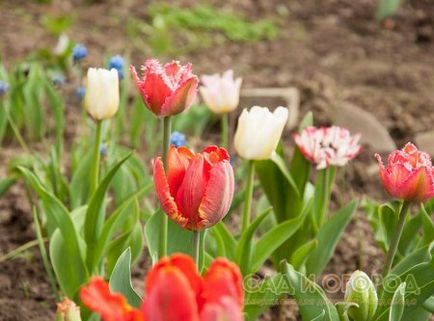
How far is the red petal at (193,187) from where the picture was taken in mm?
1561

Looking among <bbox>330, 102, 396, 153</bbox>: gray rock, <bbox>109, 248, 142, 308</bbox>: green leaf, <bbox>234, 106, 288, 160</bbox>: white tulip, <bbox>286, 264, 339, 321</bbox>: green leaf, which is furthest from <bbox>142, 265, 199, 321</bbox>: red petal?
<bbox>330, 102, 396, 153</bbox>: gray rock

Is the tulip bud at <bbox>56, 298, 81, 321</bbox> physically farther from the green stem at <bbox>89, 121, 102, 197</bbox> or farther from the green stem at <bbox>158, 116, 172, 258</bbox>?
the green stem at <bbox>89, 121, 102, 197</bbox>

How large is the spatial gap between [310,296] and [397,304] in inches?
6.3

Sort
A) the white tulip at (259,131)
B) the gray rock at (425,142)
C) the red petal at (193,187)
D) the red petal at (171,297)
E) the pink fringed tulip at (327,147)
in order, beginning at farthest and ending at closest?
the gray rock at (425,142) → the pink fringed tulip at (327,147) → the white tulip at (259,131) → the red petal at (193,187) → the red petal at (171,297)

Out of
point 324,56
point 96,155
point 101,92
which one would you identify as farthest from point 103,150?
point 324,56

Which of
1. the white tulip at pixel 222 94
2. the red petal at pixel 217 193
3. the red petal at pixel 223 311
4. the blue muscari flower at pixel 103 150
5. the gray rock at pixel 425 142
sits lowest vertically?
the gray rock at pixel 425 142

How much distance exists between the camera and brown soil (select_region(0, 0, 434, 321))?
314 cm

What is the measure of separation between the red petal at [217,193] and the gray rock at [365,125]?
2.12 meters

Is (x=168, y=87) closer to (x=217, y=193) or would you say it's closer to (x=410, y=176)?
(x=217, y=193)

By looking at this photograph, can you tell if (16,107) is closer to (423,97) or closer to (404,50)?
(423,97)

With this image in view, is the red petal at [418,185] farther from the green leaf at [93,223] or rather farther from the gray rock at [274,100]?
the gray rock at [274,100]

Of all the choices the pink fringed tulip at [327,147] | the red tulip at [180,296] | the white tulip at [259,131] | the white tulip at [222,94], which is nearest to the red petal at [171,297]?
the red tulip at [180,296]

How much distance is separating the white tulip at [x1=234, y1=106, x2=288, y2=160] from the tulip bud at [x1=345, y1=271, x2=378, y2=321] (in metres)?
0.43

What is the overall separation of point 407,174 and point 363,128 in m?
1.95
